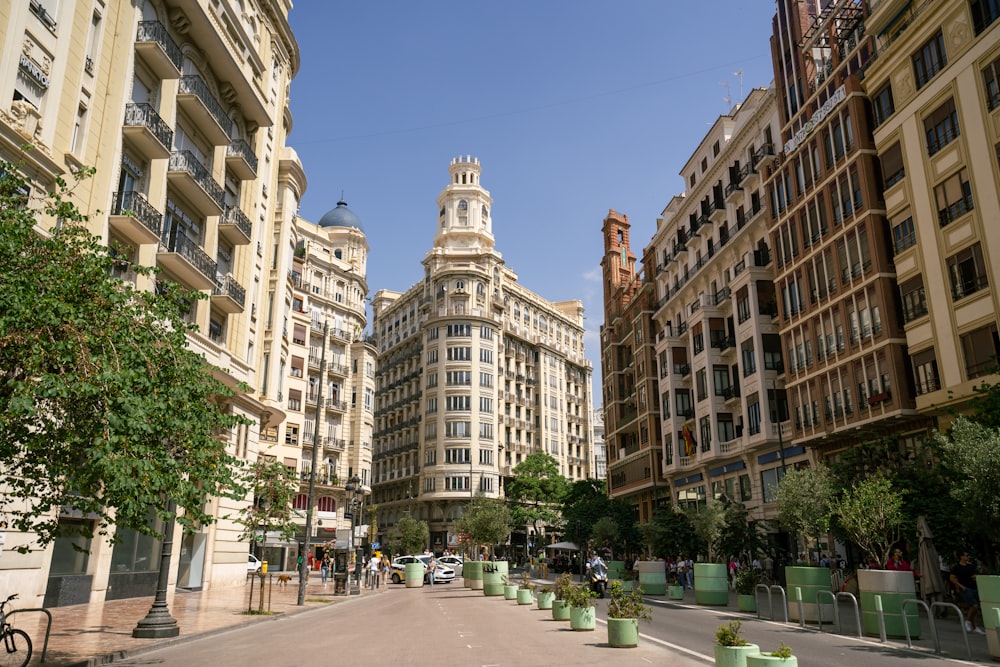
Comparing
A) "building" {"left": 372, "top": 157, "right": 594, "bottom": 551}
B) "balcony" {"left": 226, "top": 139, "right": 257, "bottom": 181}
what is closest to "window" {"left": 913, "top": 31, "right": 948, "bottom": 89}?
"balcony" {"left": 226, "top": 139, "right": 257, "bottom": 181}

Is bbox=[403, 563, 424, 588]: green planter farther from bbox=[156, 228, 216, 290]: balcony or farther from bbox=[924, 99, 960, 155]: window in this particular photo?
bbox=[924, 99, 960, 155]: window

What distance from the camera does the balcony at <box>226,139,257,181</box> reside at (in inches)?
1204

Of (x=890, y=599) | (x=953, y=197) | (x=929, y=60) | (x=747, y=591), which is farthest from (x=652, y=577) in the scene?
(x=929, y=60)

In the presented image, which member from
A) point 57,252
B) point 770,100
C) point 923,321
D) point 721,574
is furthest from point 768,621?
Result: point 770,100

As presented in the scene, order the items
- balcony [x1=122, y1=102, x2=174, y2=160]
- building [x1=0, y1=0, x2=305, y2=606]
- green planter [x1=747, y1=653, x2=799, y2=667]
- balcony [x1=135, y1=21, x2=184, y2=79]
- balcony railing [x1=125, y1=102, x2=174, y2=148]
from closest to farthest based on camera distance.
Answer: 1. green planter [x1=747, y1=653, x2=799, y2=667]
2. building [x1=0, y1=0, x2=305, y2=606]
3. balcony [x1=122, y1=102, x2=174, y2=160]
4. balcony railing [x1=125, y1=102, x2=174, y2=148]
5. balcony [x1=135, y1=21, x2=184, y2=79]

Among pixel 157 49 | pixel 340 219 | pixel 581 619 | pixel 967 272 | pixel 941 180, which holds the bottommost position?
pixel 581 619

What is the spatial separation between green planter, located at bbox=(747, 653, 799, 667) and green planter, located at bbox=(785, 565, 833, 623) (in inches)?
415

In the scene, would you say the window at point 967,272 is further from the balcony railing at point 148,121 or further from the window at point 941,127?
the balcony railing at point 148,121

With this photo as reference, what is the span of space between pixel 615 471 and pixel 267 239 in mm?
37723

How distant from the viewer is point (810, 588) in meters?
18.0

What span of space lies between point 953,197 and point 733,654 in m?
24.5

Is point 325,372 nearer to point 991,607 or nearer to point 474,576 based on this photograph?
point 474,576

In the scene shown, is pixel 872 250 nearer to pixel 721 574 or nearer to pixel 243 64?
pixel 721 574

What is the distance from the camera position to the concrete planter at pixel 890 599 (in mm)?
15133
